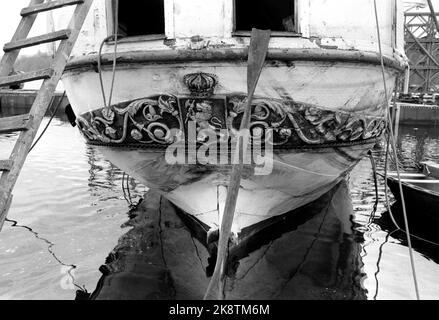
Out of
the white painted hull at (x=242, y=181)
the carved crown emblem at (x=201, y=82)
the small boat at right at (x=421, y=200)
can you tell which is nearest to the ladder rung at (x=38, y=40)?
the carved crown emblem at (x=201, y=82)

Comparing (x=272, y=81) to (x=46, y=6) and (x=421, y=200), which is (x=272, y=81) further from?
(x=421, y=200)

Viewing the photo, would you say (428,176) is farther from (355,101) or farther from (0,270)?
(0,270)

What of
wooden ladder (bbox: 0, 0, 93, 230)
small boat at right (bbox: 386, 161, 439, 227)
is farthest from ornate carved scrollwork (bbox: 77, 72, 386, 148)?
small boat at right (bbox: 386, 161, 439, 227)

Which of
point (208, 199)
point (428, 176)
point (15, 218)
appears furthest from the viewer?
point (428, 176)

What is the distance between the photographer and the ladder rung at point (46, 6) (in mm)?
3635

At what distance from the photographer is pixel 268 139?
13.9ft

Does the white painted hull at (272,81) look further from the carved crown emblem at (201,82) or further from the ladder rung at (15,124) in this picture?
the ladder rung at (15,124)

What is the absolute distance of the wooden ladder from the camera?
125 inches

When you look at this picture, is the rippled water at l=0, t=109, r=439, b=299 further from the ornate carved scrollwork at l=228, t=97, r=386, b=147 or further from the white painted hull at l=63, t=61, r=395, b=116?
the white painted hull at l=63, t=61, r=395, b=116

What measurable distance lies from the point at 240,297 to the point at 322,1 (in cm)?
312

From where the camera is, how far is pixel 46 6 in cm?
369

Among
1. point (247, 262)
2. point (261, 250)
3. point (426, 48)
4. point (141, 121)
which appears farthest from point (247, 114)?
point (426, 48)

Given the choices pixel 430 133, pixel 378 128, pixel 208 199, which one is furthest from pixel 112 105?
pixel 430 133

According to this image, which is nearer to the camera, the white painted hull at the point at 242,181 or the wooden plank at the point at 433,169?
the white painted hull at the point at 242,181
